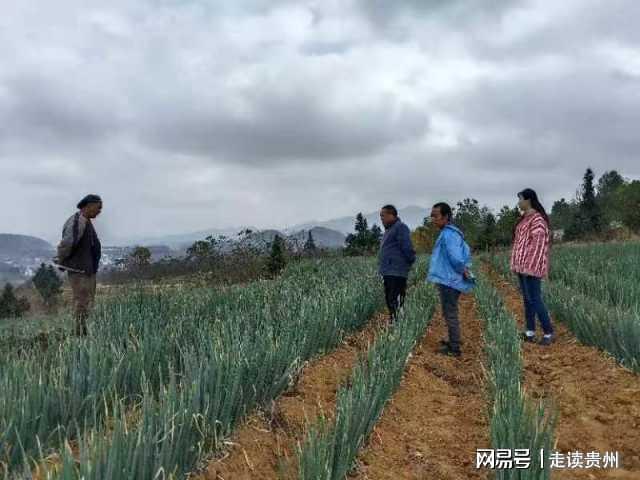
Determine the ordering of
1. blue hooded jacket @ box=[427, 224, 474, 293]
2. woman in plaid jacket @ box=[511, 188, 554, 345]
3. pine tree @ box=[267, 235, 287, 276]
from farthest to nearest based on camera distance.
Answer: pine tree @ box=[267, 235, 287, 276] < woman in plaid jacket @ box=[511, 188, 554, 345] < blue hooded jacket @ box=[427, 224, 474, 293]

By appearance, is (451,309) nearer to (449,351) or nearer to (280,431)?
(449,351)

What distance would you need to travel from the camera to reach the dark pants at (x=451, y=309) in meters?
5.51

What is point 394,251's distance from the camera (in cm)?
625

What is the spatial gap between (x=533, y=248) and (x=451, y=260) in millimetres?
956

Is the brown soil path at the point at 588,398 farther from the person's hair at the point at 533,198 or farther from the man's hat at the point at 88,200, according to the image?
the man's hat at the point at 88,200

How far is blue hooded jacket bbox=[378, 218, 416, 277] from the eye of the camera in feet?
20.3

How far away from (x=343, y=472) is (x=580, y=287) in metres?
7.37

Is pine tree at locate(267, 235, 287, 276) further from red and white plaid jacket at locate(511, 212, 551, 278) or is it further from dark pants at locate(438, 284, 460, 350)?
red and white plaid jacket at locate(511, 212, 551, 278)

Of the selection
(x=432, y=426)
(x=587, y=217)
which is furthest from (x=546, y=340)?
(x=587, y=217)

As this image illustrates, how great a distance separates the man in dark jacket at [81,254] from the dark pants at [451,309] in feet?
12.5

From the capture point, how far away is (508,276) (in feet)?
41.4

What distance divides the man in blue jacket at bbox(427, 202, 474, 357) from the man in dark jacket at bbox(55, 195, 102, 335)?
3746 millimetres

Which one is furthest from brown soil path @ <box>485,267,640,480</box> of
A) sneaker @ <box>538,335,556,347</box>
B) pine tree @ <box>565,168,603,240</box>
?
pine tree @ <box>565,168,603,240</box>

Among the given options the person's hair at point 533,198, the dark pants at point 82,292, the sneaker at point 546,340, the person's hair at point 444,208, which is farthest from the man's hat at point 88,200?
the sneaker at point 546,340
